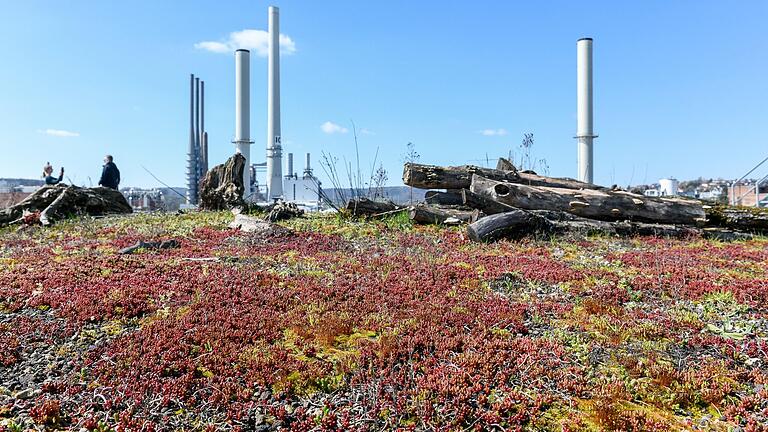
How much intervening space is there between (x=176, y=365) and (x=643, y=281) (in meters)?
6.03

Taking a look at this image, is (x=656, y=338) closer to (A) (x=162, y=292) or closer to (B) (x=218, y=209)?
(A) (x=162, y=292)

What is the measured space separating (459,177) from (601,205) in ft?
11.5

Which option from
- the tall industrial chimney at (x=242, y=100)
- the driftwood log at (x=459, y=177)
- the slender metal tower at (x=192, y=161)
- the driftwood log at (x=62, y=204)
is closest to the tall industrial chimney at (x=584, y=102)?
the driftwood log at (x=459, y=177)

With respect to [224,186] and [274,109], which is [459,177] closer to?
[224,186]

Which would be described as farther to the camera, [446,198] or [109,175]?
[109,175]

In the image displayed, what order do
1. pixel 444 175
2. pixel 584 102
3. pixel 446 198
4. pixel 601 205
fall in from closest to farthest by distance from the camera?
pixel 601 205 → pixel 444 175 → pixel 446 198 → pixel 584 102

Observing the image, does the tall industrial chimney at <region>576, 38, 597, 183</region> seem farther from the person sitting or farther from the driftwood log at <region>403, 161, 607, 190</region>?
the person sitting

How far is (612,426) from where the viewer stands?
3.65 m

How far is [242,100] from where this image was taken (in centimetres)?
2569

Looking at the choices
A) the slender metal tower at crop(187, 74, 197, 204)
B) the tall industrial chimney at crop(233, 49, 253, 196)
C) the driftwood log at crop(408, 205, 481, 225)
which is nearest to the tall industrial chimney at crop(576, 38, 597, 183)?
the driftwood log at crop(408, 205, 481, 225)

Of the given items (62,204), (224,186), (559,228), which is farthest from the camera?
(224,186)

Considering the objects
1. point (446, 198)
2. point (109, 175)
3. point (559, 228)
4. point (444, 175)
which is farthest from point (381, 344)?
point (109, 175)

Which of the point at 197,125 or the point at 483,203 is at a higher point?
the point at 197,125

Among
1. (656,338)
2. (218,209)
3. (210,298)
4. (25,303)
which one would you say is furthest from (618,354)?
(218,209)
